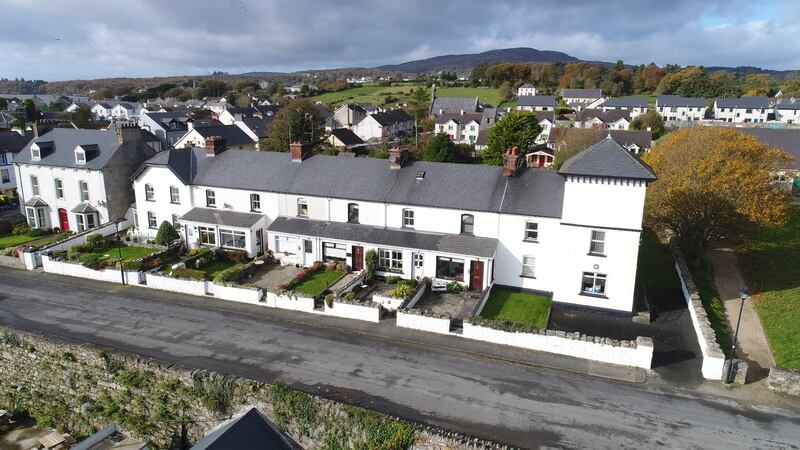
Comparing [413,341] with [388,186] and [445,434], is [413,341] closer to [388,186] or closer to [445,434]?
[445,434]

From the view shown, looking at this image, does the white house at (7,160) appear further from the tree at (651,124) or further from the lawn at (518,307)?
the tree at (651,124)

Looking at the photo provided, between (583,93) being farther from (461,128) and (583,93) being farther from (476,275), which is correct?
(476,275)

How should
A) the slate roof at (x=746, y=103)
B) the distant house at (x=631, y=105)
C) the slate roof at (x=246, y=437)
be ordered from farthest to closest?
the distant house at (x=631, y=105) → the slate roof at (x=746, y=103) → the slate roof at (x=246, y=437)

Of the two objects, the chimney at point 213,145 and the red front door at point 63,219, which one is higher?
the chimney at point 213,145

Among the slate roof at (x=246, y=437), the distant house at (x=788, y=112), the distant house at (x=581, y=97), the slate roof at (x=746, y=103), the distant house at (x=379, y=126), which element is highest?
the distant house at (x=581, y=97)

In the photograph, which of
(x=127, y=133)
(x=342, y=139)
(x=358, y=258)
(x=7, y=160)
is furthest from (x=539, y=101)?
(x=7, y=160)

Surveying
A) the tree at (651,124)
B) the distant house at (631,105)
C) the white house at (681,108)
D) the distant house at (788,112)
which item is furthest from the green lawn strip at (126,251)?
the distant house at (788,112)
